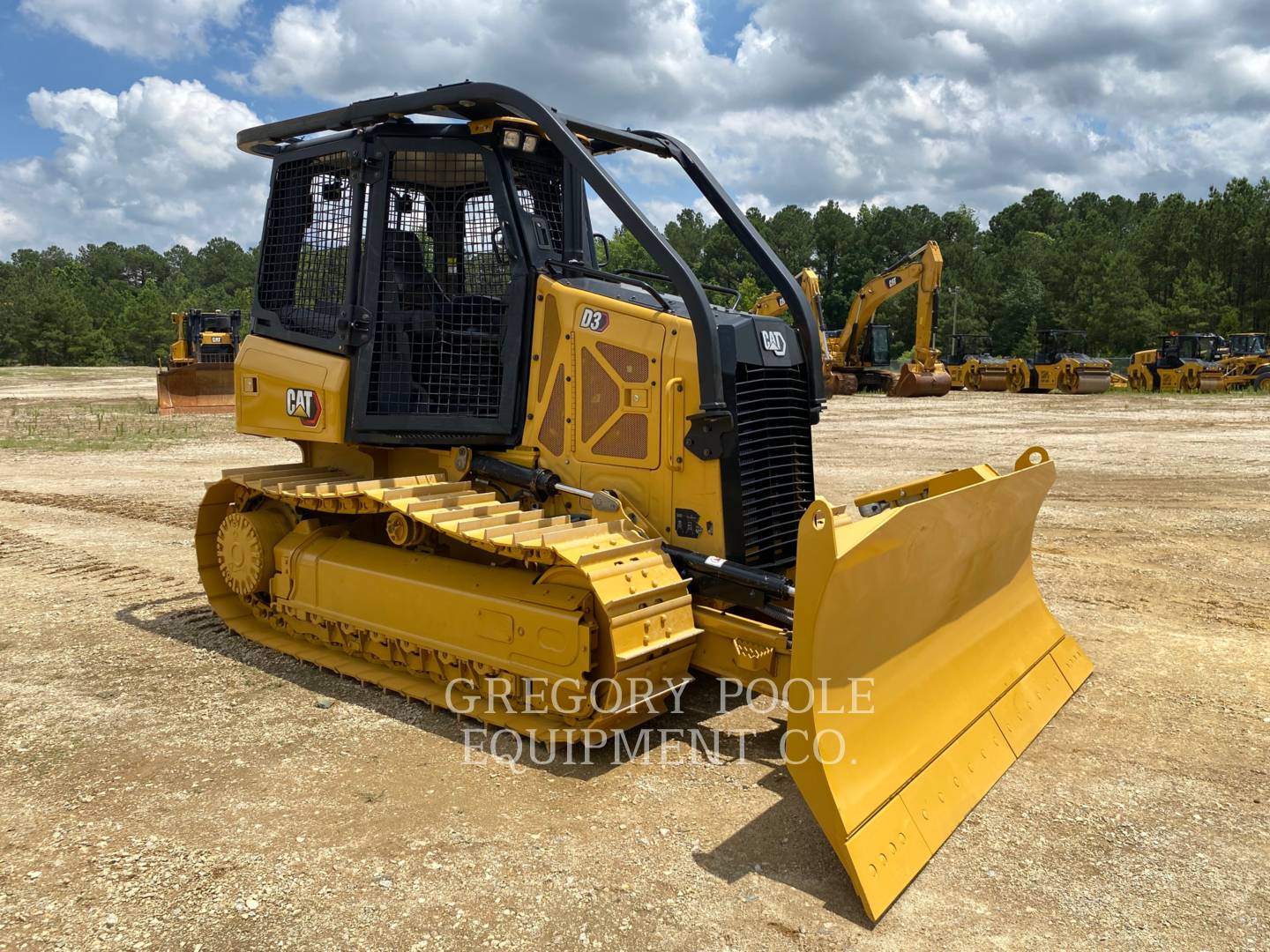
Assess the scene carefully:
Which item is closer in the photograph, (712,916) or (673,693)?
(712,916)

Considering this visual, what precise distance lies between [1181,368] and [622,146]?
36.4m

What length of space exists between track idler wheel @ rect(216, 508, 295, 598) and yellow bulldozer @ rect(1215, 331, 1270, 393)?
122 ft

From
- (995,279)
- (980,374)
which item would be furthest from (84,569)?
(995,279)

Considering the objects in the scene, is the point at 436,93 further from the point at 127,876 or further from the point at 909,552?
the point at 127,876

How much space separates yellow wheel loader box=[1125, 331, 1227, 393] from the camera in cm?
3538

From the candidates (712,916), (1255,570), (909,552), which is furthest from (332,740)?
(1255,570)

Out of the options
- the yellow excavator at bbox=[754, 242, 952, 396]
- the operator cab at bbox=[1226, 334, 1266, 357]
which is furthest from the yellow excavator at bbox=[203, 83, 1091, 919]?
the operator cab at bbox=[1226, 334, 1266, 357]

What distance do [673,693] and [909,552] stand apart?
5.22ft

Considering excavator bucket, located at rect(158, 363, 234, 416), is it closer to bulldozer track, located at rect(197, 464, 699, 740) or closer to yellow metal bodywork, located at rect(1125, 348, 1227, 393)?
bulldozer track, located at rect(197, 464, 699, 740)

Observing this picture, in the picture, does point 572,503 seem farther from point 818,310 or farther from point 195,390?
point 195,390

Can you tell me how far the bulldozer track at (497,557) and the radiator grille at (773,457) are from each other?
24.1 inches

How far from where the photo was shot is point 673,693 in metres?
5.06

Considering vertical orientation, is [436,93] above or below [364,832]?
above

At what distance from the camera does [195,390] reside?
90.5ft
